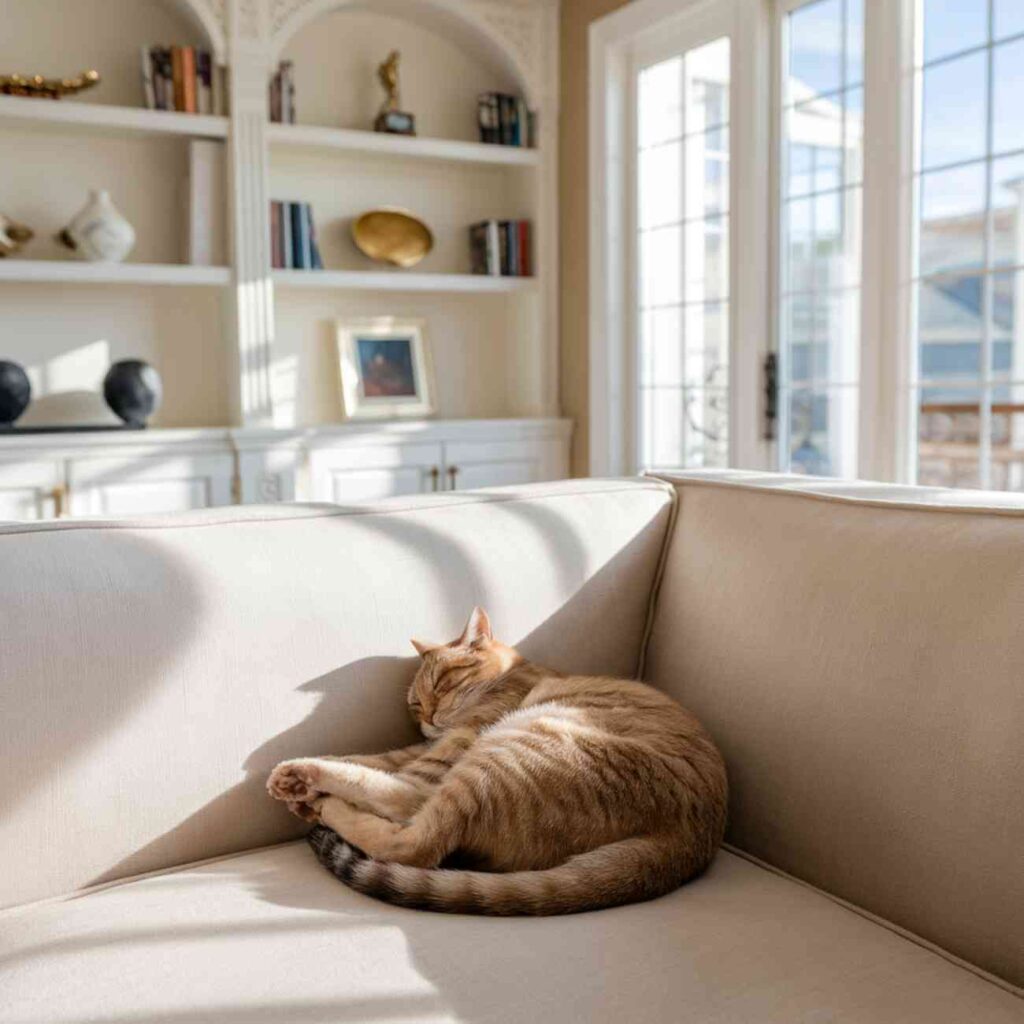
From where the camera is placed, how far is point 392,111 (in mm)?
4285

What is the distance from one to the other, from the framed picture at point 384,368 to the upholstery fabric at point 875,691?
284cm

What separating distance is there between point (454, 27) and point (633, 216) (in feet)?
3.41

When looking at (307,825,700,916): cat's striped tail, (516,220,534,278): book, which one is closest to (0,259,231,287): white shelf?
(516,220,534,278): book

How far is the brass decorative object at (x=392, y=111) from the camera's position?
4.28m

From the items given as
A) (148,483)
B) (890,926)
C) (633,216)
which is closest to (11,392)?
(148,483)

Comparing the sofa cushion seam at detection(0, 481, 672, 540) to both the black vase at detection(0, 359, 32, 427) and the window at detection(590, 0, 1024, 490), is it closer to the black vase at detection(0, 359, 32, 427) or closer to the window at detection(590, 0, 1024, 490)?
the window at detection(590, 0, 1024, 490)

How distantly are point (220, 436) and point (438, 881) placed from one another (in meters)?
2.88

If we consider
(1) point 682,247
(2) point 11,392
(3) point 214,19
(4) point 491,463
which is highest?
(3) point 214,19

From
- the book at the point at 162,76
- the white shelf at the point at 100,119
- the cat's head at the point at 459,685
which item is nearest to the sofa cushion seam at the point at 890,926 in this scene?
the cat's head at the point at 459,685

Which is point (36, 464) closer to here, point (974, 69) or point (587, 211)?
point (587, 211)

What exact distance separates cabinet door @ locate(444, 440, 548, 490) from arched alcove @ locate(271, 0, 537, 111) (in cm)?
137

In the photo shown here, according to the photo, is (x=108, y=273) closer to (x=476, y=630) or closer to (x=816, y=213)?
(x=816, y=213)

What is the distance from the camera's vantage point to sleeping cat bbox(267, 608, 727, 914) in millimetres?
1265

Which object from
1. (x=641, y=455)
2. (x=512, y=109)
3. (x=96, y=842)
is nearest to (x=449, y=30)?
(x=512, y=109)
